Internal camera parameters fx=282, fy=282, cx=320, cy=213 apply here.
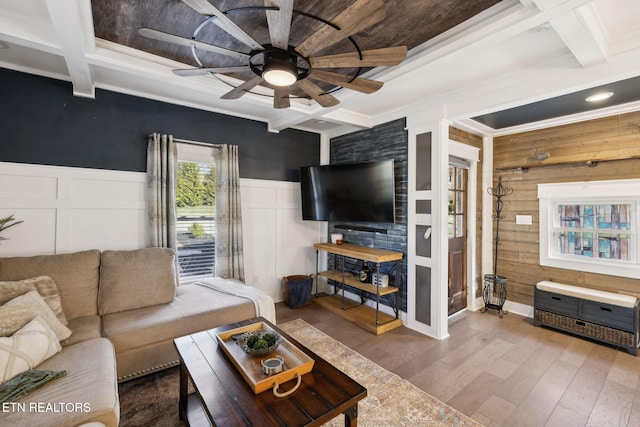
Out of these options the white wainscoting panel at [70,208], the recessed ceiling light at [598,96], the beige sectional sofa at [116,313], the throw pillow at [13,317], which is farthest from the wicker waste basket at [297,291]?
the recessed ceiling light at [598,96]

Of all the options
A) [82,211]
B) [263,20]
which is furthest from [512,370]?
[82,211]

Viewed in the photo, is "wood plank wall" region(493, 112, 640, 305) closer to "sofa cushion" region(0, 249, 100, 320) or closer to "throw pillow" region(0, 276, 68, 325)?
"sofa cushion" region(0, 249, 100, 320)

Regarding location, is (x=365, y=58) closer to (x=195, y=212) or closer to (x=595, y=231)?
(x=195, y=212)

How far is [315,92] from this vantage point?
6.20 feet

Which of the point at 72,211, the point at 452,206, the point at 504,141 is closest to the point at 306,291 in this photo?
the point at 452,206

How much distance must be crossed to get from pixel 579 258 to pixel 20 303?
5.37 metres

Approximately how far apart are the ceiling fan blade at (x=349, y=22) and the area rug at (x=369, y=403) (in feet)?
7.52

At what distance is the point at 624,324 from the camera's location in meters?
2.85

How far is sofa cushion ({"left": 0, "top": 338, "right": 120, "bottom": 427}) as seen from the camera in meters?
1.29

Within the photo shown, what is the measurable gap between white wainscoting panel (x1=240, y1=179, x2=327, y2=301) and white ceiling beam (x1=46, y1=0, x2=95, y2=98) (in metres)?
1.92

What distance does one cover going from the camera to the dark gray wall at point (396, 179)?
3.52 metres

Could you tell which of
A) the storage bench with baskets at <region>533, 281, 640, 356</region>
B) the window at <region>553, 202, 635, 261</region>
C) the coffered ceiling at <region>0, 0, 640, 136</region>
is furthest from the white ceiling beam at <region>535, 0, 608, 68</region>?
the storage bench with baskets at <region>533, 281, 640, 356</region>

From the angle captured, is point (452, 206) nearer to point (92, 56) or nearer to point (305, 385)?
point (305, 385)

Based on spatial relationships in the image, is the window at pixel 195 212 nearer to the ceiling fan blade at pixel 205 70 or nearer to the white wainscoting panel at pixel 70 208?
the white wainscoting panel at pixel 70 208
